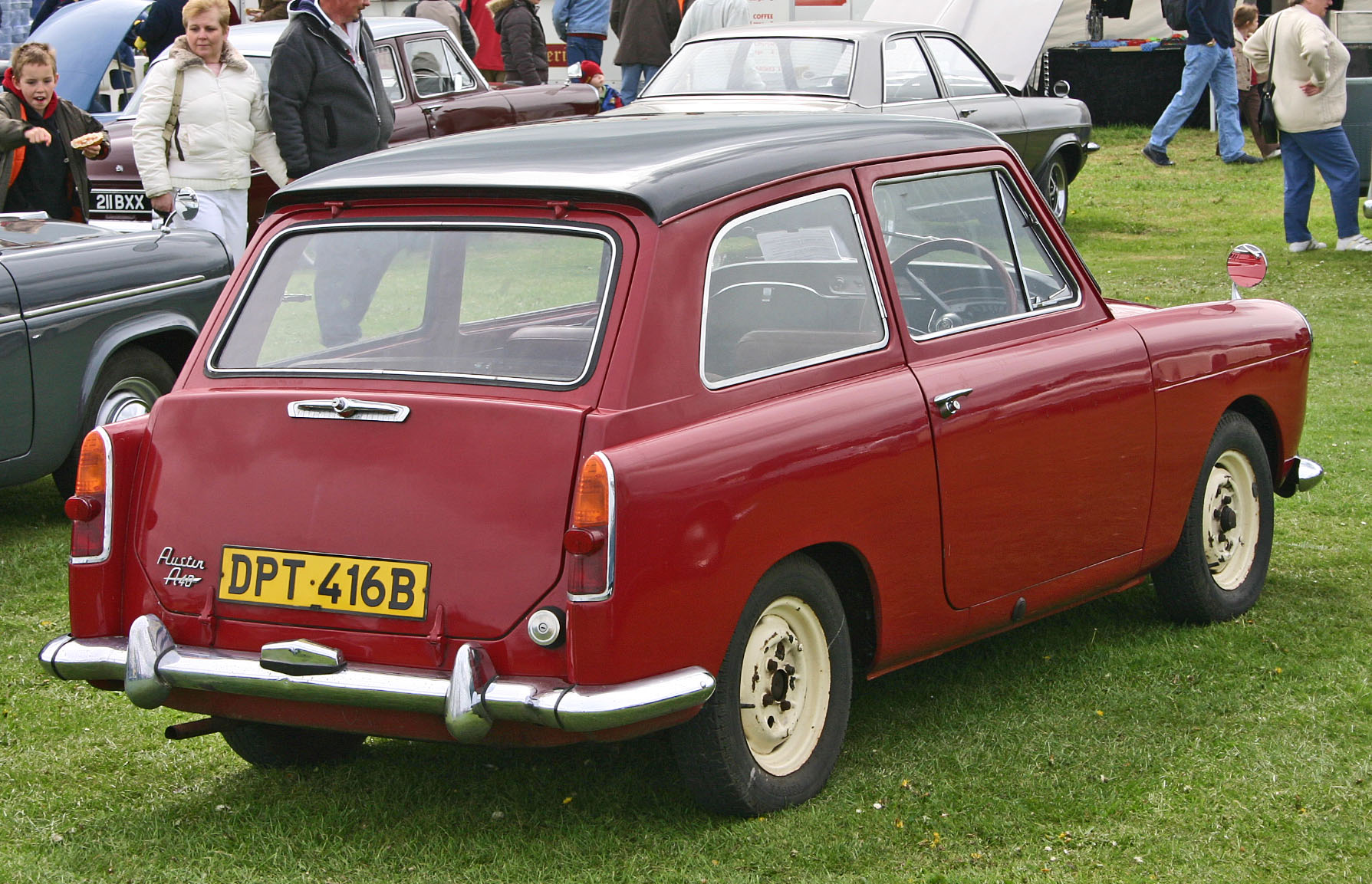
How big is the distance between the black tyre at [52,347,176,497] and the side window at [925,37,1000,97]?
6.93 m

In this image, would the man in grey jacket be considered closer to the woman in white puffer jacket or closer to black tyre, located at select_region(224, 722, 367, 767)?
the woman in white puffer jacket

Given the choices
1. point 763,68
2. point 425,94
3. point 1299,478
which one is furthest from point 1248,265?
point 425,94

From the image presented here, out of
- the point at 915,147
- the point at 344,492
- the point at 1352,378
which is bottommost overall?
the point at 1352,378

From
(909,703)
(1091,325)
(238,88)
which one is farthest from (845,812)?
(238,88)

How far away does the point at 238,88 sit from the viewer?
28.8 ft

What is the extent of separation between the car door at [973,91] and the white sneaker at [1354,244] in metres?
2.66

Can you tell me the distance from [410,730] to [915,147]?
7.00ft

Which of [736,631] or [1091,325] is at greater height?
[1091,325]

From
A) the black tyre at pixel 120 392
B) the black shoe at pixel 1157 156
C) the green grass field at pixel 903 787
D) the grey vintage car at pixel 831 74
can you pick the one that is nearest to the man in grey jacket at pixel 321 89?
the black tyre at pixel 120 392

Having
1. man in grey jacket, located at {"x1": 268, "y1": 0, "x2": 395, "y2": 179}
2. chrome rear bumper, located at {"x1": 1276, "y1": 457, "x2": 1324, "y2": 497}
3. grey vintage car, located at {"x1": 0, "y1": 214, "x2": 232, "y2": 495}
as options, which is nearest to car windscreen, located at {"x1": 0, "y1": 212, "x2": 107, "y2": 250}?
grey vintage car, located at {"x1": 0, "y1": 214, "x2": 232, "y2": 495}

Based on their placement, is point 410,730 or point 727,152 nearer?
point 410,730

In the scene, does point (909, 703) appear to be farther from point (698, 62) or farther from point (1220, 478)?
point (698, 62)

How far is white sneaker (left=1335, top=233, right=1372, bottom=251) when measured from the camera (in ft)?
43.3

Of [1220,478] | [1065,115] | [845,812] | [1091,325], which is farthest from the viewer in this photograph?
[1065,115]
